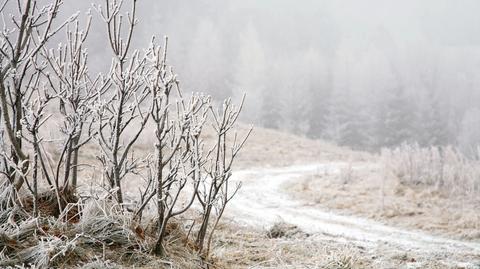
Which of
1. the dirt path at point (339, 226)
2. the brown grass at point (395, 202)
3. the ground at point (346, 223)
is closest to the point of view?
the ground at point (346, 223)

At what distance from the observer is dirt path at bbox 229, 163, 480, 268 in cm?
615

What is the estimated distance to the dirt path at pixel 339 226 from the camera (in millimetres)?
6152

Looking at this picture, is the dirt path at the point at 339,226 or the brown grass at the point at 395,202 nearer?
the dirt path at the point at 339,226

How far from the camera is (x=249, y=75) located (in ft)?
171

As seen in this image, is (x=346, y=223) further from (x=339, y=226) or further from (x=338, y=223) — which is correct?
(x=339, y=226)

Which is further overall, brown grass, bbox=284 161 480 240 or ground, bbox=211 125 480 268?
brown grass, bbox=284 161 480 240

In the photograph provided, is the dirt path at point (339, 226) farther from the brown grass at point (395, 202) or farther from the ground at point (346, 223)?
the brown grass at point (395, 202)

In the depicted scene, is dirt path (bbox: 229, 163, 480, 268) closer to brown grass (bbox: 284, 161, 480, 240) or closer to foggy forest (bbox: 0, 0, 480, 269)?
foggy forest (bbox: 0, 0, 480, 269)

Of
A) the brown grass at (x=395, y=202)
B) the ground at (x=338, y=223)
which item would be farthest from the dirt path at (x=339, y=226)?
the brown grass at (x=395, y=202)

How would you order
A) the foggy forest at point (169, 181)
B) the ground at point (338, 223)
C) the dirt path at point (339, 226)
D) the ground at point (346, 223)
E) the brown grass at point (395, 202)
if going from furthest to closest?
the brown grass at point (395, 202) → the dirt path at point (339, 226) → the ground at point (346, 223) → the ground at point (338, 223) → the foggy forest at point (169, 181)

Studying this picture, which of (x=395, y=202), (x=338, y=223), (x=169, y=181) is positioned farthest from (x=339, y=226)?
(x=169, y=181)

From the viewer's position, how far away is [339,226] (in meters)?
8.83

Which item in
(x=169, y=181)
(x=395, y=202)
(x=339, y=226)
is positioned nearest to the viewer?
(x=169, y=181)

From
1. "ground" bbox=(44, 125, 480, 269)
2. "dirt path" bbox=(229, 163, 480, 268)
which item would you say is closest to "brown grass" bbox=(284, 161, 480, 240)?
"ground" bbox=(44, 125, 480, 269)
